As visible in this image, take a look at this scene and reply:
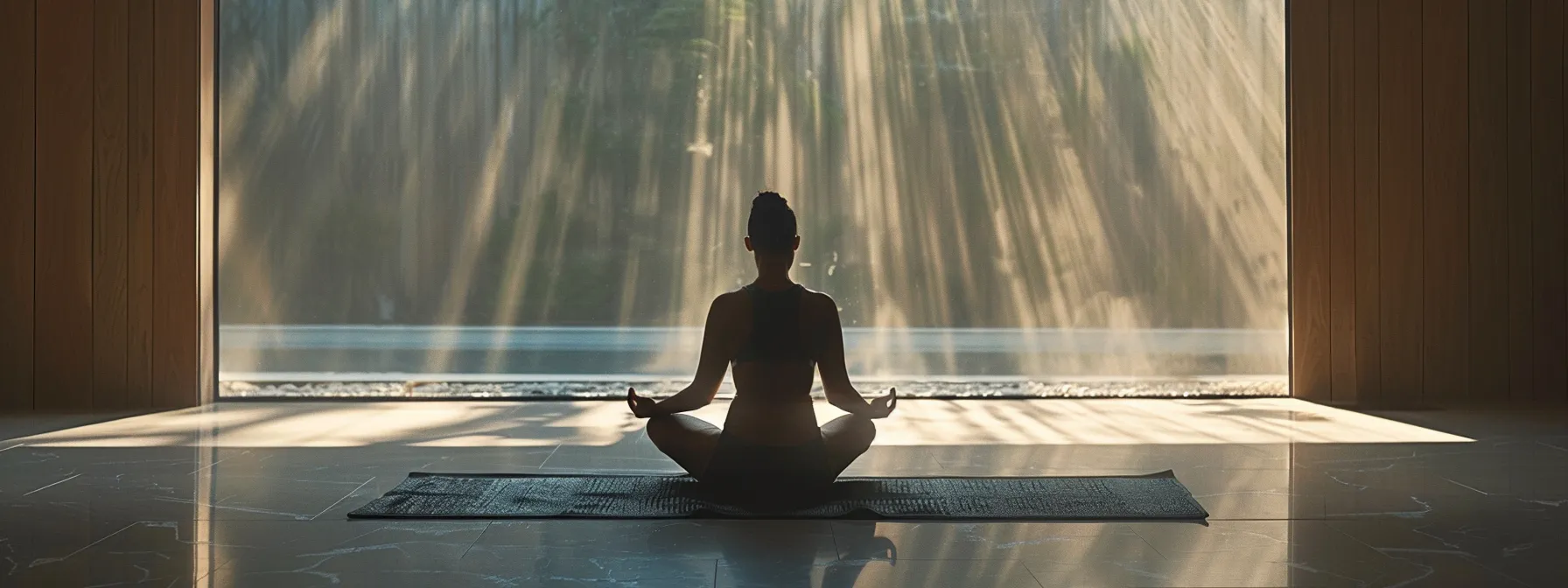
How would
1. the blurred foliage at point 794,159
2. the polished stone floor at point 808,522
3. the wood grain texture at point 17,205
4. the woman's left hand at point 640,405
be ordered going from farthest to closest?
the blurred foliage at point 794,159, the wood grain texture at point 17,205, the woman's left hand at point 640,405, the polished stone floor at point 808,522

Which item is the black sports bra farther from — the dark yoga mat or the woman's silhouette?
the dark yoga mat

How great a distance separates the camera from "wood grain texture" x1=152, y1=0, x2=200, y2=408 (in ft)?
17.6

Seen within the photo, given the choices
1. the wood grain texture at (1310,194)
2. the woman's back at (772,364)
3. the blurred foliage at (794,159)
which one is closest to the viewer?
the woman's back at (772,364)

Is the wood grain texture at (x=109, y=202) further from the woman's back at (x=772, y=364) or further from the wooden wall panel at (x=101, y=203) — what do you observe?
the woman's back at (x=772, y=364)

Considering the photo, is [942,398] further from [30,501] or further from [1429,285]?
[30,501]

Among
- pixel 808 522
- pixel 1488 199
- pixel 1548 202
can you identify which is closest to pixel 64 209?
pixel 808 522

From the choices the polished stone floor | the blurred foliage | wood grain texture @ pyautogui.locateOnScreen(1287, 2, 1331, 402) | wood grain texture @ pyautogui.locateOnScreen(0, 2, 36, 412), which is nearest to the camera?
the polished stone floor

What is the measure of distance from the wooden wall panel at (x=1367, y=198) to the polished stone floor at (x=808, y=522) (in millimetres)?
549

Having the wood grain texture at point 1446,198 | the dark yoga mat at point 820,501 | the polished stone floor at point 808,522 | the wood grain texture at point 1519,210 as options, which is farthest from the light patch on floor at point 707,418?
the wood grain texture at point 1519,210

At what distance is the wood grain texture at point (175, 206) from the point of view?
211 inches

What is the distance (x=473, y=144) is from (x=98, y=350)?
1.74m

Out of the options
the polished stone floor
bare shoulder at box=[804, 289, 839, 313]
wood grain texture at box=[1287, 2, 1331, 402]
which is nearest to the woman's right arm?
bare shoulder at box=[804, 289, 839, 313]

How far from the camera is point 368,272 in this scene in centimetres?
580

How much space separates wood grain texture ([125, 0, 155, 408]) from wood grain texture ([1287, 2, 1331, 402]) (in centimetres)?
477
